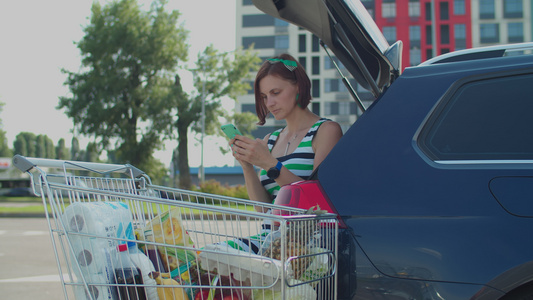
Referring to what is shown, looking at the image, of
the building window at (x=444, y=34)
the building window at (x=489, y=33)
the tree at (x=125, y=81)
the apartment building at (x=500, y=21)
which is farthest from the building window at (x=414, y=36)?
the tree at (x=125, y=81)

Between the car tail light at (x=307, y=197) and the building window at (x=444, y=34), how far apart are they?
187 feet

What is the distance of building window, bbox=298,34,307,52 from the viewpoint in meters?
59.2

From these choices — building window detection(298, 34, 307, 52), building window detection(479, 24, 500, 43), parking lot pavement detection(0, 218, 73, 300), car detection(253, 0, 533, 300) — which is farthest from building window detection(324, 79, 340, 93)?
car detection(253, 0, 533, 300)

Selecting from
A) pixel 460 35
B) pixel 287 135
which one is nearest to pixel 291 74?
pixel 287 135

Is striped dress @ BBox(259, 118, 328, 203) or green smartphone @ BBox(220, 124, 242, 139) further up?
green smartphone @ BBox(220, 124, 242, 139)

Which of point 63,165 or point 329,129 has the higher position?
point 329,129

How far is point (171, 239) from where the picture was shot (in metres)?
2.11

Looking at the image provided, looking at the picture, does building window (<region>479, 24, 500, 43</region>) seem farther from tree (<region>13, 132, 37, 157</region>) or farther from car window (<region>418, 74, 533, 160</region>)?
tree (<region>13, 132, 37, 157</region>)

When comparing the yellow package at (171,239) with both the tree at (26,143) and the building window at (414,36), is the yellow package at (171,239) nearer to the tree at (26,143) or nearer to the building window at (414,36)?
the building window at (414,36)

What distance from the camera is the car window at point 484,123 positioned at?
196 cm

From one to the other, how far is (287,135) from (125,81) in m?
29.4

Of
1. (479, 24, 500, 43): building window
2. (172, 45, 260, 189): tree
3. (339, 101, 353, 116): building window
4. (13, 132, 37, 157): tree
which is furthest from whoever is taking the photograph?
(13, 132, 37, 157): tree

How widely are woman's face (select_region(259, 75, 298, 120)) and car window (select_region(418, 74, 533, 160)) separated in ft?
3.42

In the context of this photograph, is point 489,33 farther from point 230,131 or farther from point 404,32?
point 230,131
